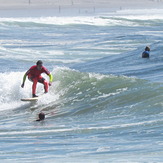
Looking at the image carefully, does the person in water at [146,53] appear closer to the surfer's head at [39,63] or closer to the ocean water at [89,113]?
the ocean water at [89,113]

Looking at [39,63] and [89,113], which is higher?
[39,63]

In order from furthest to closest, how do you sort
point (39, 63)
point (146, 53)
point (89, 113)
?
point (146, 53) < point (39, 63) < point (89, 113)

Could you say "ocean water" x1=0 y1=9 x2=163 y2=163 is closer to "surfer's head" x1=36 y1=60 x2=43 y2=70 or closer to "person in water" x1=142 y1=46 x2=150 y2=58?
"person in water" x1=142 y1=46 x2=150 y2=58

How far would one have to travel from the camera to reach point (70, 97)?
1939 centimetres

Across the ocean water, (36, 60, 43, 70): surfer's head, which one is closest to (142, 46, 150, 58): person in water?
the ocean water

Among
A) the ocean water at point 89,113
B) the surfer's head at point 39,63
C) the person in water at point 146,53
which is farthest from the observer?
the person in water at point 146,53

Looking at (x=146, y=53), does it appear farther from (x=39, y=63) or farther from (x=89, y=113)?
(x=89, y=113)

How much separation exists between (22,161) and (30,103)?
7608 millimetres

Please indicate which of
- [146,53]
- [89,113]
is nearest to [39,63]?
[89,113]

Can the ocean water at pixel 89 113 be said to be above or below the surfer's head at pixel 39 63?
below

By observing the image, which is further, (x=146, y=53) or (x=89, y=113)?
(x=146, y=53)

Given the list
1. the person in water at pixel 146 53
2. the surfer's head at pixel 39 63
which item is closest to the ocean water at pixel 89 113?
the person in water at pixel 146 53

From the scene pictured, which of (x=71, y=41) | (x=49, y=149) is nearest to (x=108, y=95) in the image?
(x=49, y=149)

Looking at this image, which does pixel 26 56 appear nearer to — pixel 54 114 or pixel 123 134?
pixel 54 114
